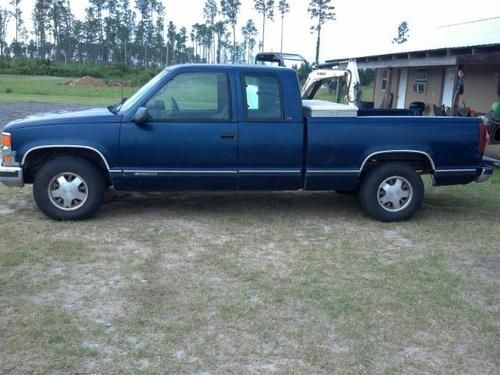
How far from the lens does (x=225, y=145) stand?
670 centimetres

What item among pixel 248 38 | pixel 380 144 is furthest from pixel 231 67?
pixel 248 38

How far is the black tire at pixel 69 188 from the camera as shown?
21.6ft

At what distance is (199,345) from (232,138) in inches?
130

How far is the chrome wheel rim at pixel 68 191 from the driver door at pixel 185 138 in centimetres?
53

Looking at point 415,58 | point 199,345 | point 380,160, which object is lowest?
point 199,345

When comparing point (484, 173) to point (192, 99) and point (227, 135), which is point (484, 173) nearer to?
point (227, 135)

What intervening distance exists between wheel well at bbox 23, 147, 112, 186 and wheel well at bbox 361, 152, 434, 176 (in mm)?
3146

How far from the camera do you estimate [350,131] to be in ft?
22.3

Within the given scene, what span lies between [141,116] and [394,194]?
3.20 metres

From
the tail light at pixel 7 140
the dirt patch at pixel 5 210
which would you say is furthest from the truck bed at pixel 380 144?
the dirt patch at pixel 5 210

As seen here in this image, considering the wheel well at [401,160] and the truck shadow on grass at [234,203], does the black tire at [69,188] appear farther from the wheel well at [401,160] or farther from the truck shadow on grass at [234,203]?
the wheel well at [401,160]

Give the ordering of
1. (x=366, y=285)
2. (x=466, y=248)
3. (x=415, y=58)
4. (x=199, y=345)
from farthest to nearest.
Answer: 1. (x=415, y=58)
2. (x=466, y=248)
3. (x=366, y=285)
4. (x=199, y=345)

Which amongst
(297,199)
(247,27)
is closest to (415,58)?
(297,199)

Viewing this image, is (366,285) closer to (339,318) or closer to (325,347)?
(339,318)
